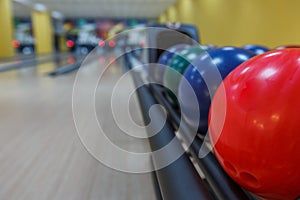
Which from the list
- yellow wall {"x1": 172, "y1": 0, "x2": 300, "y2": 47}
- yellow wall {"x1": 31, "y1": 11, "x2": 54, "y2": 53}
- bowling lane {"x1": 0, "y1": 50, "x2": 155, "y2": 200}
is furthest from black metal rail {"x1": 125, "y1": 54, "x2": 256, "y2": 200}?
yellow wall {"x1": 31, "y1": 11, "x2": 54, "y2": 53}

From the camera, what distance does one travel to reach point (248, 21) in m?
4.73

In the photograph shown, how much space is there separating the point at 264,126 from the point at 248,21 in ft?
14.6

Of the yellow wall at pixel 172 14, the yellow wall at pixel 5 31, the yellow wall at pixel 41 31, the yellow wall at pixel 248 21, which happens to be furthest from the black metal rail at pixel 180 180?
the yellow wall at pixel 41 31

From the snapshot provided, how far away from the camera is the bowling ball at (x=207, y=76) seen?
4.00 feet

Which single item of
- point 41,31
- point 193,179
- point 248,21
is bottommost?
point 41,31

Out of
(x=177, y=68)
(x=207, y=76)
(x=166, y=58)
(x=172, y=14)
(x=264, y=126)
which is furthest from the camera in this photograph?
(x=172, y=14)

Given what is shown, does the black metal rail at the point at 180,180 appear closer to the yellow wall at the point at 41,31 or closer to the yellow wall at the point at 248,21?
the yellow wall at the point at 248,21

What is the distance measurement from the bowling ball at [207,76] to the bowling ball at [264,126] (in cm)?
40

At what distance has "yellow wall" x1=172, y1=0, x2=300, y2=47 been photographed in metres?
3.49

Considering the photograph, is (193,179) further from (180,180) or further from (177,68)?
(177,68)

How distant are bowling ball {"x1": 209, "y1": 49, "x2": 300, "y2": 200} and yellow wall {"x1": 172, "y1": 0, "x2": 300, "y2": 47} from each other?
2909 mm

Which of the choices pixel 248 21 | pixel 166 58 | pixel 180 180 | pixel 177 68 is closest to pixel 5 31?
pixel 248 21

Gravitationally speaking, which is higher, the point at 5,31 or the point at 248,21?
the point at 248,21

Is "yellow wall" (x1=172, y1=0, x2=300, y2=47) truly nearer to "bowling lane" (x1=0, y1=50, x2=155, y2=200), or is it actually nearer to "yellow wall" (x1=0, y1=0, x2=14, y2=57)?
"bowling lane" (x1=0, y1=50, x2=155, y2=200)
